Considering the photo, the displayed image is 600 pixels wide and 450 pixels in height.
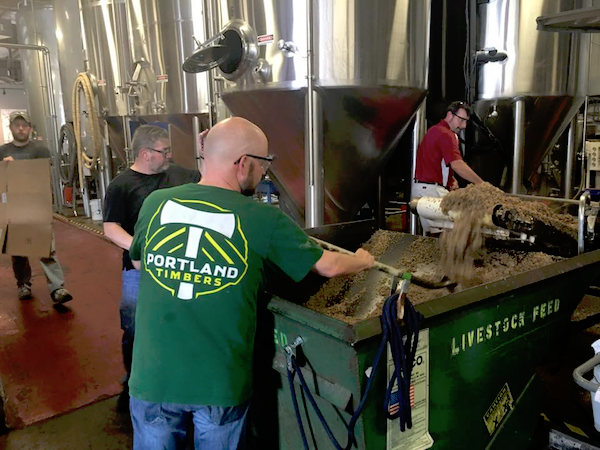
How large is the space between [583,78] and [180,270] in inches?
170

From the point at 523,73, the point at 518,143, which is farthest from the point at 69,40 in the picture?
the point at 518,143

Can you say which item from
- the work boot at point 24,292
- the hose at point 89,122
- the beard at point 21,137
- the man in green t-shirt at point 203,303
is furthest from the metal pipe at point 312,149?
the hose at point 89,122

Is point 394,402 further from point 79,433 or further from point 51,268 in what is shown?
point 51,268

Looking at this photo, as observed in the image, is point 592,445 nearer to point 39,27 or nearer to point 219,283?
point 219,283

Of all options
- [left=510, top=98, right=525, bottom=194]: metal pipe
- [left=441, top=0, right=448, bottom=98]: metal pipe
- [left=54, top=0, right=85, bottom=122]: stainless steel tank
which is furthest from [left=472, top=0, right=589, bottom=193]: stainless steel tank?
[left=54, top=0, right=85, bottom=122]: stainless steel tank

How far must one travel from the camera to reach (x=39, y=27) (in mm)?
8000

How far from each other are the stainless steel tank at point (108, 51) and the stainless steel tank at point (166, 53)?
0.47 meters

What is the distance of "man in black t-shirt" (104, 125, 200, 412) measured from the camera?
2.12 metres

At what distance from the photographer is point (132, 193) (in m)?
2.15

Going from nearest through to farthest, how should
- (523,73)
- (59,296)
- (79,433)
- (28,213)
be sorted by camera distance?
(79,433), (28,213), (59,296), (523,73)

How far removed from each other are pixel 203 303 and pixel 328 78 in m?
2.13

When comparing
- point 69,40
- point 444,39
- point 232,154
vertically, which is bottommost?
point 232,154

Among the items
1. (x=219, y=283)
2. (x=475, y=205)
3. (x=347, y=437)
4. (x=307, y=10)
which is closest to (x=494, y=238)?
(x=475, y=205)

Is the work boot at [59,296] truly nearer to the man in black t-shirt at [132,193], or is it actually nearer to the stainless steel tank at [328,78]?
the man in black t-shirt at [132,193]
